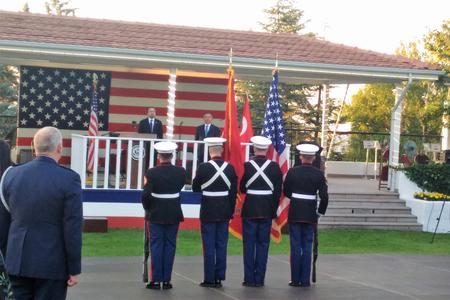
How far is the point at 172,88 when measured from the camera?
1788 centimetres

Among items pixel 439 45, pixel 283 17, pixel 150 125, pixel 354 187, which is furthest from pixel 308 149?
pixel 283 17

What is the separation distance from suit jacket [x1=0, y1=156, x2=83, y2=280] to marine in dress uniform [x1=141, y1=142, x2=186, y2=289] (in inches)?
160

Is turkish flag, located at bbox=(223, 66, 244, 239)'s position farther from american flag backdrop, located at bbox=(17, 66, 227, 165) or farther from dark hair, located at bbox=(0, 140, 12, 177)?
american flag backdrop, located at bbox=(17, 66, 227, 165)

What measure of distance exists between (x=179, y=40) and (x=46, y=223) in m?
13.5

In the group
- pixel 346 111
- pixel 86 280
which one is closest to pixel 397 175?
pixel 86 280

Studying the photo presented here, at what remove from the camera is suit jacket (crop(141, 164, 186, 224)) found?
10273 millimetres

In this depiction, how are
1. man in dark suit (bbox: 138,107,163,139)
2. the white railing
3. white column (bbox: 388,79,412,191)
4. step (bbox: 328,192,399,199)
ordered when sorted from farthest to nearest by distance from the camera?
white column (bbox: 388,79,412,191) → step (bbox: 328,192,399,199) → man in dark suit (bbox: 138,107,163,139) → the white railing

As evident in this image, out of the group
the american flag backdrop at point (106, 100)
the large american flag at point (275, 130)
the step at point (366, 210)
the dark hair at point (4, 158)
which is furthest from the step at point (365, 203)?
the dark hair at point (4, 158)

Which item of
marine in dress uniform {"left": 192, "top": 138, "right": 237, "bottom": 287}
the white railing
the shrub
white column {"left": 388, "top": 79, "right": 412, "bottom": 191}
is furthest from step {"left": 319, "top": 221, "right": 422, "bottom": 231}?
marine in dress uniform {"left": 192, "top": 138, "right": 237, "bottom": 287}

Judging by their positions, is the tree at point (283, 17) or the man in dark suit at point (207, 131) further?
the tree at point (283, 17)

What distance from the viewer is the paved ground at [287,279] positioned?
9961mm

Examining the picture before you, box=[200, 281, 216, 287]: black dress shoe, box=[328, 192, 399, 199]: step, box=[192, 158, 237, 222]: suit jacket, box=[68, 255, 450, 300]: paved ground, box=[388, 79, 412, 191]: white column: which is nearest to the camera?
box=[68, 255, 450, 300]: paved ground

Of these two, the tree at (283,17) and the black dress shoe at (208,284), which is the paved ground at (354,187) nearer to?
the black dress shoe at (208,284)

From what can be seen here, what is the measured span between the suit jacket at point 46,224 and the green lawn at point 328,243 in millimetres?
6686
